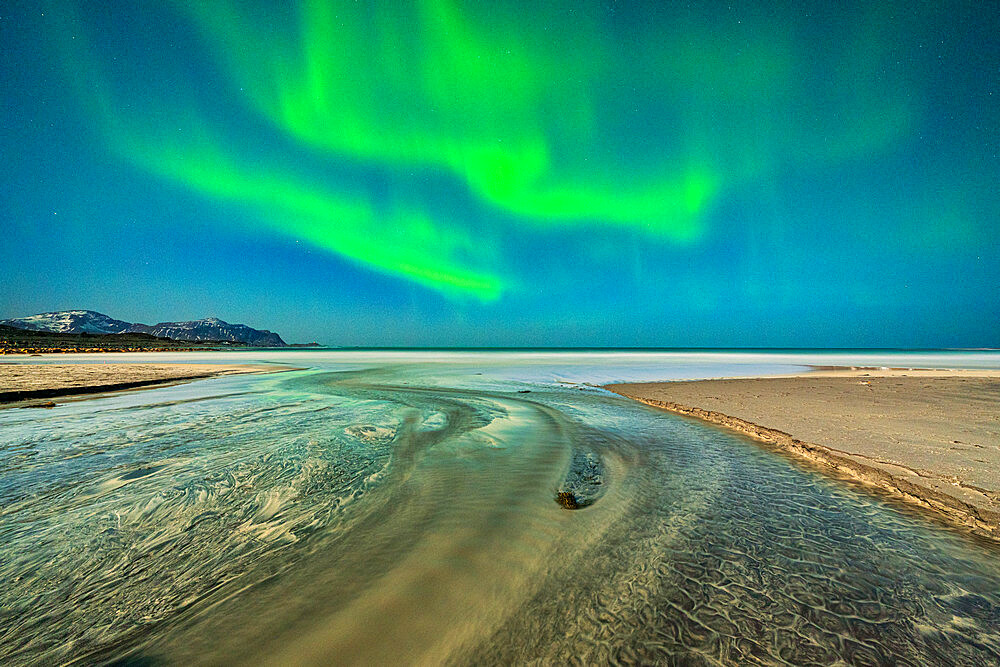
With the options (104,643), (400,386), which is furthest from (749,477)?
(400,386)

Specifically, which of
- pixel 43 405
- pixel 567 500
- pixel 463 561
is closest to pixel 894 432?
pixel 567 500

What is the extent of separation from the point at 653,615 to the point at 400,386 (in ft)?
49.8

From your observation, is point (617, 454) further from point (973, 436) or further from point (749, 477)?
point (973, 436)

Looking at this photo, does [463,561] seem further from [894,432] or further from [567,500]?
[894,432]

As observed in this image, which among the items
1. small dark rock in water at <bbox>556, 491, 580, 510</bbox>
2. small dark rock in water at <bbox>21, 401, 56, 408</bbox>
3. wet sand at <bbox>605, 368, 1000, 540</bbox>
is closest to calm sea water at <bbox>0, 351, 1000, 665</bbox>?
small dark rock in water at <bbox>556, 491, 580, 510</bbox>

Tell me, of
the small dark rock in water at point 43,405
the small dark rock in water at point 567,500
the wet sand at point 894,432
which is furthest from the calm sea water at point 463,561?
the small dark rock in water at point 43,405

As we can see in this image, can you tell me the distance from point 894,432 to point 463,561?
965 centimetres

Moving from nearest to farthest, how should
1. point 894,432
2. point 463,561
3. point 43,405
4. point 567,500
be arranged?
point 463,561 < point 567,500 < point 894,432 < point 43,405

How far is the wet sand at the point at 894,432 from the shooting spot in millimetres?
4664

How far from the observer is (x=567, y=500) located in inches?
182

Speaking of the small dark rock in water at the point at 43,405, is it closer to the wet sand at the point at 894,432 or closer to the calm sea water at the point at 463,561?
the calm sea water at the point at 463,561

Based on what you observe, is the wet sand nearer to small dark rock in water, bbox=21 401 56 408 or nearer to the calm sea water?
the calm sea water

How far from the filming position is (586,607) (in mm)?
2721

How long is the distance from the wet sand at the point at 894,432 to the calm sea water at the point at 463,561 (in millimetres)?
781
